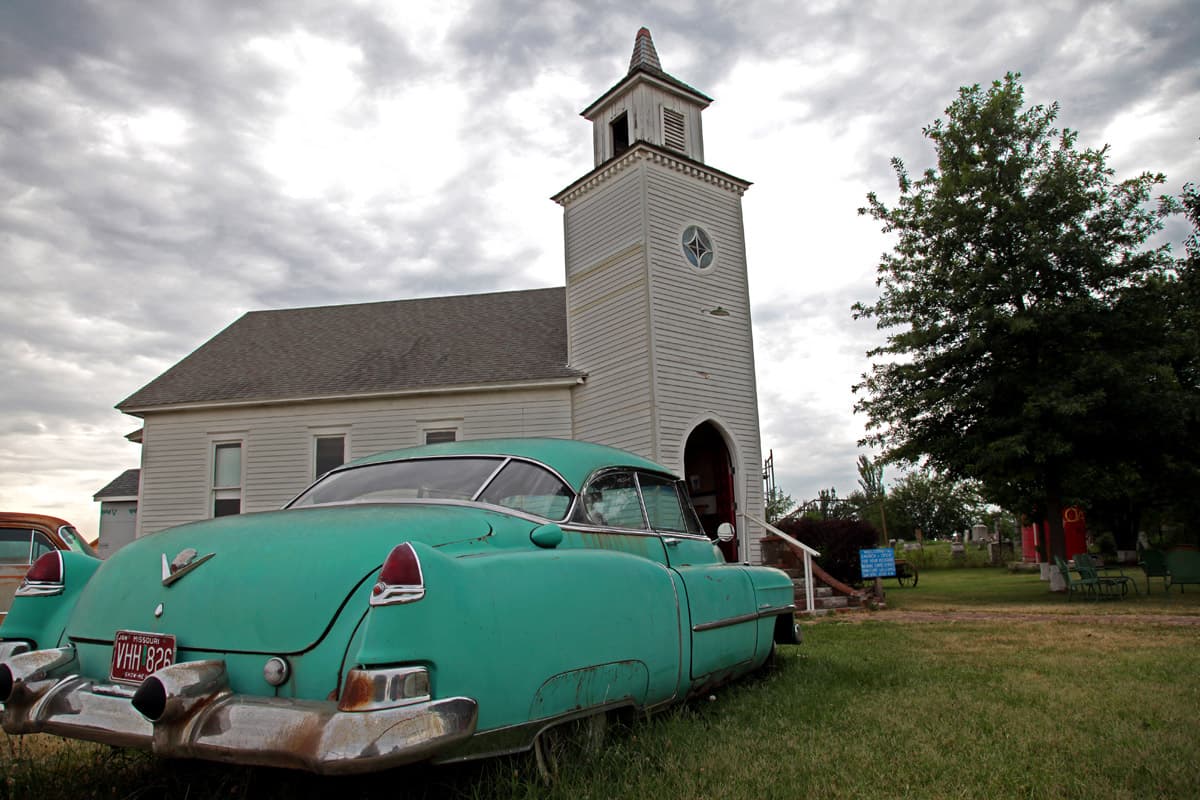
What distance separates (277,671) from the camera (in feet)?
8.28

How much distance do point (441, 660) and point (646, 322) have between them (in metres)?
11.5


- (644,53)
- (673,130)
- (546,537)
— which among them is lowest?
(546,537)

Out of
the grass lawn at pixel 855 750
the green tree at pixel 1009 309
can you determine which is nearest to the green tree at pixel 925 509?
the green tree at pixel 1009 309

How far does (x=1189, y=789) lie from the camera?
3.01 m

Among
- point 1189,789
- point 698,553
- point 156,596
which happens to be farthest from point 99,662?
point 1189,789

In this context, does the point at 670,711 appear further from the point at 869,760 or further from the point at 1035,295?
the point at 1035,295

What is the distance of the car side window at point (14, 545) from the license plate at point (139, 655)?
760cm

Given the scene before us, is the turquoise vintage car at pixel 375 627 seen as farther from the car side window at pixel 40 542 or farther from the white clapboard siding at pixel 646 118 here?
the white clapboard siding at pixel 646 118

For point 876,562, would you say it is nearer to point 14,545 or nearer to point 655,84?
point 655,84

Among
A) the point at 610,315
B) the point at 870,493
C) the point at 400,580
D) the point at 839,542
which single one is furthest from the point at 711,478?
the point at 870,493

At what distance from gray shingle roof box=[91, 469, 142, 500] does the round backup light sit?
28776 mm

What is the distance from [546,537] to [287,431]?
13.8m

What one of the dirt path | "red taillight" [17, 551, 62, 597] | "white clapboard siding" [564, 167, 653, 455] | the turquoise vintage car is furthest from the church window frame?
"red taillight" [17, 551, 62, 597]

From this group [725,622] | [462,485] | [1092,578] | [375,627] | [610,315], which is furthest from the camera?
[610,315]
